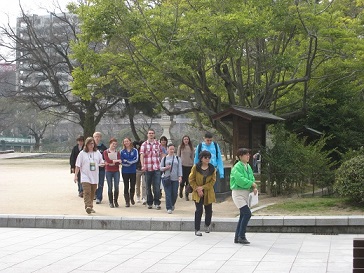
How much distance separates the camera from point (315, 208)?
11.8 m

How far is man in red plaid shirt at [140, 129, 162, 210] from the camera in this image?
504 inches

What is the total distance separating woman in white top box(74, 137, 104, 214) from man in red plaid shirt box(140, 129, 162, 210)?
1123 mm

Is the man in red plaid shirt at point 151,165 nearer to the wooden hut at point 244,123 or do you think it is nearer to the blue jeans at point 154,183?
the blue jeans at point 154,183

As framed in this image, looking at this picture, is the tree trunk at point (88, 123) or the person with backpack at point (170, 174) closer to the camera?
the person with backpack at point (170, 174)

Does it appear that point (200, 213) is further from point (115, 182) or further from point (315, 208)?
point (115, 182)

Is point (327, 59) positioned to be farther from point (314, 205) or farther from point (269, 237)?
point (269, 237)

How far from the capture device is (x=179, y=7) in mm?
17031

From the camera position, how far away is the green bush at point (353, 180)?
38.1 ft

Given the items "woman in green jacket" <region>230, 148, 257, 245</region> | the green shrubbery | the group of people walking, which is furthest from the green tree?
"woman in green jacket" <region>230, 148, 257, 245</region>

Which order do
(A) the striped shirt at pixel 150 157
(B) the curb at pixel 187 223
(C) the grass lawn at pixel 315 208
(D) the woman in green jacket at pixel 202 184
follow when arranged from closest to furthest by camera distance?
(D) the woman in green jacket at pixel 202 184 → (B) the curb at pixel 187 223 → (C) the grass lawn at pixel 315 208 → (A) the striped shirt at pixel 150 157

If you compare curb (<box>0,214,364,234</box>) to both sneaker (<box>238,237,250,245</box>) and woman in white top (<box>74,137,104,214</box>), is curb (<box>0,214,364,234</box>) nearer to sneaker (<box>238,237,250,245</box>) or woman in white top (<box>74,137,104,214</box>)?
woman in white top (<box>74,137,104,214</box>)

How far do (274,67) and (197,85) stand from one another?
2583mm

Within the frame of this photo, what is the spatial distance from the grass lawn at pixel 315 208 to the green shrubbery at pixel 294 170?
132 cm

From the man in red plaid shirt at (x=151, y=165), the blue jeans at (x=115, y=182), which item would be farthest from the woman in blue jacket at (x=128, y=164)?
the man in red plaid shirt at (x=151, y=165)
